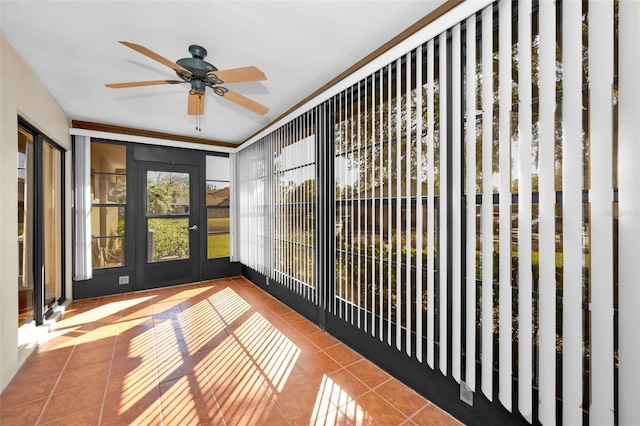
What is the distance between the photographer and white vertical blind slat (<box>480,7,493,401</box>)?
1484 mm

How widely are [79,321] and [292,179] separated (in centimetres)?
285

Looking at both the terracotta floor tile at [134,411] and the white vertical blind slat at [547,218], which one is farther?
the terracotta floor tile at [134,411]

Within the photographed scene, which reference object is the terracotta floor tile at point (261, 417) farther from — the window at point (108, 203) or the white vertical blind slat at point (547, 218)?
the window at point (108, 203)

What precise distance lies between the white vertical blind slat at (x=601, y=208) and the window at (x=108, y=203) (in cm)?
514

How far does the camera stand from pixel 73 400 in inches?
76.0

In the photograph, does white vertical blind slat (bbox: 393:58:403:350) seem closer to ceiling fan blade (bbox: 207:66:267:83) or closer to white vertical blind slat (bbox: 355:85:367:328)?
white vertical blind slat (bbox: 355:85:367:328)

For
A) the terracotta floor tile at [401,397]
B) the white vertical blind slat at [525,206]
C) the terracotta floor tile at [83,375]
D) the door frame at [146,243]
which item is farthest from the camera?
the door frame at [146,243]

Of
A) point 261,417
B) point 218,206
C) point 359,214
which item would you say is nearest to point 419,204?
point 359,214

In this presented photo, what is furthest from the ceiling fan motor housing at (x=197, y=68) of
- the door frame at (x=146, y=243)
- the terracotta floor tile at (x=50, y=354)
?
the door frame at (x=146, y=243)

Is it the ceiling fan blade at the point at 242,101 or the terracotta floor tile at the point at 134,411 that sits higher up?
the ceiling fan blade at the point at 242,101

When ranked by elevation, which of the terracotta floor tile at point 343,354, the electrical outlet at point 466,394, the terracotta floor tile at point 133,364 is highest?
the electrical outlet at point 466,394

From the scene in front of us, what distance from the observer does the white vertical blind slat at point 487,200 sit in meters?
1.48

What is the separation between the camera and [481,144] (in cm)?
157

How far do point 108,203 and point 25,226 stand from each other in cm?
163
